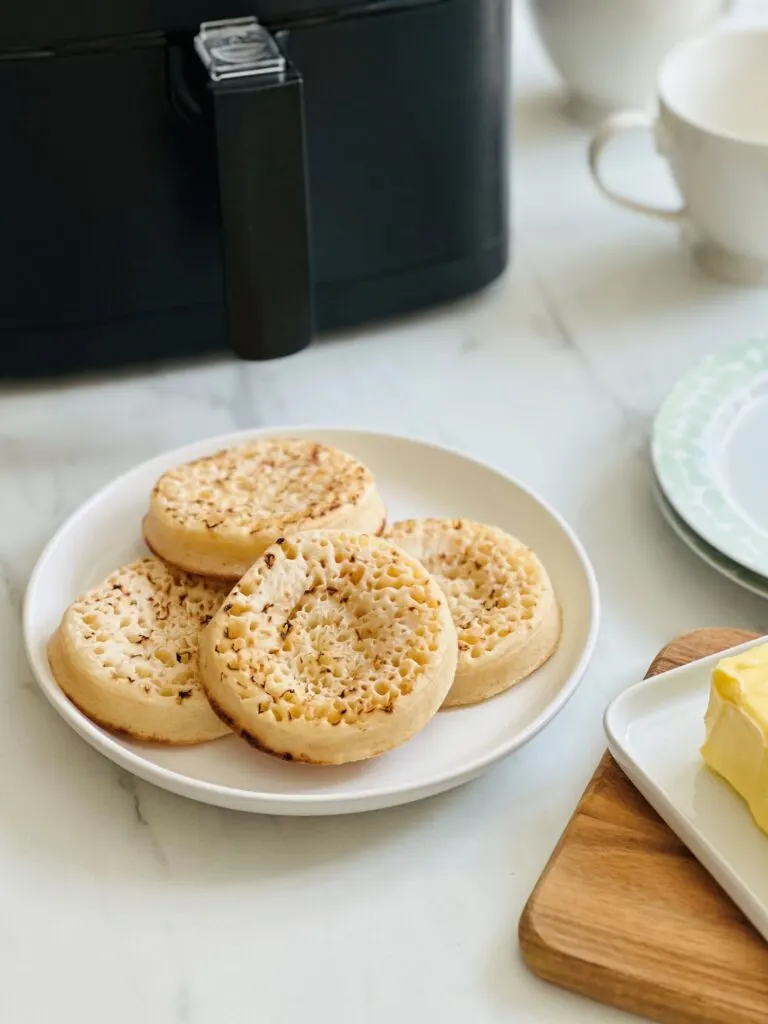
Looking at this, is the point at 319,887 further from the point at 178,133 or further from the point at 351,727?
the point at 178,133

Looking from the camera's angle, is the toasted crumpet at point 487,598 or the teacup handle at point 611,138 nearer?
the toasted crumpet at point 487,598

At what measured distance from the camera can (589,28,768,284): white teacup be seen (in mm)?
854

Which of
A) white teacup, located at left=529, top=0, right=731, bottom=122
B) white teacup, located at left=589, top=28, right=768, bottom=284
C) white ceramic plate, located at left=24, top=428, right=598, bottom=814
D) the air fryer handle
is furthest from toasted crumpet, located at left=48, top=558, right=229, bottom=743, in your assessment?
white teacup, located at left=529, top=0, right=731, bottom=122

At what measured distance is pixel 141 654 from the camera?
0.61 meters

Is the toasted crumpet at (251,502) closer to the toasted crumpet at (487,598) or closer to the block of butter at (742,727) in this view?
the toasted crumpet at (487,598)

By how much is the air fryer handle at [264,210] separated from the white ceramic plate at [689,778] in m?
0.28

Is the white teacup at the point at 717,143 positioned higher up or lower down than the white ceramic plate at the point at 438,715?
higher up

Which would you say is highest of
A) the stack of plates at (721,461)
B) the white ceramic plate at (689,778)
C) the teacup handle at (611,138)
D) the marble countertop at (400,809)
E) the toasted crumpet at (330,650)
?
the teacup handle at (611,138)

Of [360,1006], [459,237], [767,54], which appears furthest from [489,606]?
[767,54]

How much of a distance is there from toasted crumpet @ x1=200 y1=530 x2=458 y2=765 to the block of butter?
11cm

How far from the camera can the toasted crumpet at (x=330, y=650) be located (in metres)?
0.56

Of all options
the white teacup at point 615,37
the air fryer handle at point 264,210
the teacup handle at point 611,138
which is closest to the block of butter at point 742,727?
the air fryer handle at point 264,210

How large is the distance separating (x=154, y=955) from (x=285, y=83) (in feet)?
1.37

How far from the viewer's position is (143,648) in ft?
2.00
